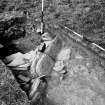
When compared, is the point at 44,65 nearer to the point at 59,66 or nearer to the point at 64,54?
the point at 59,66

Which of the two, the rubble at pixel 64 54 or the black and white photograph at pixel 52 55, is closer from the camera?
the black and white photograph at pixel 52 55

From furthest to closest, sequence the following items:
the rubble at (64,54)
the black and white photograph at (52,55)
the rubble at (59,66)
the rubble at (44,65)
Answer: the rubble at (64,54) < the rubble at (59,66) < the rubble at (44,65) < the black and white photograph at (52,55)

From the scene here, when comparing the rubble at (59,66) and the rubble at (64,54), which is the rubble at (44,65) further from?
the rubble at (64,54)

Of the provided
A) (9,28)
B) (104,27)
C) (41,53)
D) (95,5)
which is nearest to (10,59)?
(41,53)

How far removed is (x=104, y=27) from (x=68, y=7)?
1836 mm

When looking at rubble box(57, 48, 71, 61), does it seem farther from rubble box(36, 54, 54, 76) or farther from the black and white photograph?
rubble box(36, 54, 54, 76)

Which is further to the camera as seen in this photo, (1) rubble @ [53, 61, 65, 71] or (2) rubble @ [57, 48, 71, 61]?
(2) rubble @ [57, 48, 71, 61]

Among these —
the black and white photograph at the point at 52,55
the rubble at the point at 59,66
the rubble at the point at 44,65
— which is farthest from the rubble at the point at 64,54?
the rubble at the point at 44,65

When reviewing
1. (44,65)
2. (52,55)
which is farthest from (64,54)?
(44,65)

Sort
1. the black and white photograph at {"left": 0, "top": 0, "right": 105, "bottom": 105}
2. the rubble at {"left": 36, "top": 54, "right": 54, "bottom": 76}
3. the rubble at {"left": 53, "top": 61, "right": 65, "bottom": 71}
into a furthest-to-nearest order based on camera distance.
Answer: the rubble at {"left": 53, "top": 61, "right": 65, "bottom": 71} → the rubble at {"left": 36, "top": 54, "right": 54, "bottom": 76} → the black and white photograph at {"left": 0, "top": 0, "right": 105, "bottom": 105}

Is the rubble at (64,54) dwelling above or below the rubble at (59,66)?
above

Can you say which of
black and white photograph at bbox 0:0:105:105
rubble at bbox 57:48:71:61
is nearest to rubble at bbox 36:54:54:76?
black and white photograph at bbox 0:0:105:105

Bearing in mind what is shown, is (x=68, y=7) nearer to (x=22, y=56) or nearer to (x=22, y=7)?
(x=22, y=7)

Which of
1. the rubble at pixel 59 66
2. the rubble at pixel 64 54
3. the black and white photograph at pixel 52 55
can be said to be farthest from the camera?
the rubble at pixel 64 54
